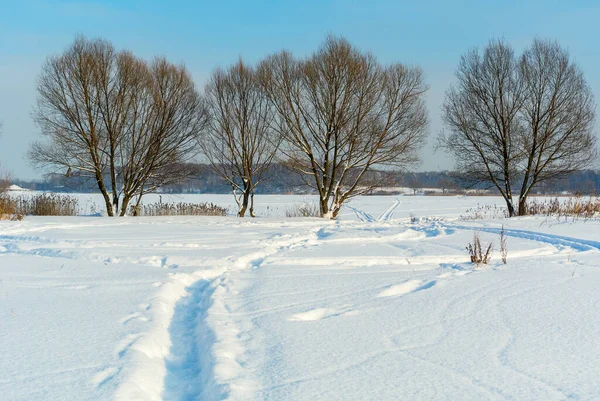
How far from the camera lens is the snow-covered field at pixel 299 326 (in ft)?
7.39

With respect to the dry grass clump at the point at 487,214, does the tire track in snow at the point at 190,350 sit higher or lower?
lower

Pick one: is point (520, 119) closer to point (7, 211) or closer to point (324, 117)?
point (324, 117)

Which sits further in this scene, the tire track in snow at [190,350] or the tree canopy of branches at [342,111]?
the tree canopy of branches at [342,111]

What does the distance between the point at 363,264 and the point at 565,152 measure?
13708mm

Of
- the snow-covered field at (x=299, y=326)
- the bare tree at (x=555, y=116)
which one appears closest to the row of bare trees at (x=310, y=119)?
the bare tree at (x=555, y=116)

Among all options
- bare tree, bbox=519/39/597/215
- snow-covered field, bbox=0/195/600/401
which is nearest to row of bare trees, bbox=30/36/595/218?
bare tree, bbox=519/39/597/215

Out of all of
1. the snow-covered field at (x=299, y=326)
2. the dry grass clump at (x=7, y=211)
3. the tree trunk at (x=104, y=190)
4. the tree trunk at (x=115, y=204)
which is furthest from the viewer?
the tree trunk at (x=115, y=204)

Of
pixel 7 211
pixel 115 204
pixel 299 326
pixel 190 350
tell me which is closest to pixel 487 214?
pixel 115 204

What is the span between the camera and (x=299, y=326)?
3.30 meters

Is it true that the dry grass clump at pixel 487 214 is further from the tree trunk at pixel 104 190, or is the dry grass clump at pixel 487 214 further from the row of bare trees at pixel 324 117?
the tree trunk at pixel 104 190

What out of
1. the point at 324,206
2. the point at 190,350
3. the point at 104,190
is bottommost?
the point at 190,350

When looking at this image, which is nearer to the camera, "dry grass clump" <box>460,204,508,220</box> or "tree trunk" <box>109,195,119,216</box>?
"dry grass clump" <box>460,204,508,220</box>

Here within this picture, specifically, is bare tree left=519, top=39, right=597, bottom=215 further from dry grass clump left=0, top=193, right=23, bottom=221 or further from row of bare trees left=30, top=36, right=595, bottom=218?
dry grass clump left=0, top=193, right=23, bottom=221

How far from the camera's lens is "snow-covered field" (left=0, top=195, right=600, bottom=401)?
7.39 ft
